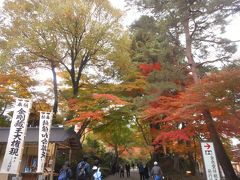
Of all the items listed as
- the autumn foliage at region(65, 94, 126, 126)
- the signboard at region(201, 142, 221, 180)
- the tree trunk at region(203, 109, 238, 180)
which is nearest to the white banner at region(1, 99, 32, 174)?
the autumn foliage at region(65, 94, 126, 126)

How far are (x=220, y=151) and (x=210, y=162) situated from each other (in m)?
5.26

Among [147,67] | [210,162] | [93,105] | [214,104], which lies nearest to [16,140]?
[93,105]

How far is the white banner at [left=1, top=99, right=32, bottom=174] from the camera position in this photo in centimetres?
936

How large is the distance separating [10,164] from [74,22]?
9.49 meters

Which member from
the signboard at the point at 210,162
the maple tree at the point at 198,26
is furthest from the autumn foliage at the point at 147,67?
the signboard at the point at 210,162

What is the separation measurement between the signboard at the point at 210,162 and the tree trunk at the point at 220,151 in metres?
4.87

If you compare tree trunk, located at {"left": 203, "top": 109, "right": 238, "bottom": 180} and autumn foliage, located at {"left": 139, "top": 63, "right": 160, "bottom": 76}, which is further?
autumn foliage, located at {"left": 139, "top": 63, "right": 160, "bottom": 76}

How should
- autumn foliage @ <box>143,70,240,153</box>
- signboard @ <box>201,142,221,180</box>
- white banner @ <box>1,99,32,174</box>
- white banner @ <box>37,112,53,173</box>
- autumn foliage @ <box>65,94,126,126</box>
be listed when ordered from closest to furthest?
signboard @ <box>201,142,221,180</box>
white banner @ <box>1,99,32,174</box>
autumn foliage @ <box>143,70,240,153</box>
white banner @ <box>37,112,53,173</box>
autumn foliage @ <box>65,94,126,126</box>

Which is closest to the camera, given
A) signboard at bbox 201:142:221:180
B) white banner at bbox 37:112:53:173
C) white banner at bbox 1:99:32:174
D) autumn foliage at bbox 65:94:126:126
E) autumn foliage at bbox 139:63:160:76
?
signboard at bbox 201:142:221:180

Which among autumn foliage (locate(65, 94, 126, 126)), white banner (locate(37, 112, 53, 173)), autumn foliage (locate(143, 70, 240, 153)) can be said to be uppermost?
autumn foliage (locate(65, 94, 126, 126))

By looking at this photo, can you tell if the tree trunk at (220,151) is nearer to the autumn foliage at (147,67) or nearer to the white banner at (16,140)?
the autumn foliage at (147,67)

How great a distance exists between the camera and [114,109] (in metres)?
15.9

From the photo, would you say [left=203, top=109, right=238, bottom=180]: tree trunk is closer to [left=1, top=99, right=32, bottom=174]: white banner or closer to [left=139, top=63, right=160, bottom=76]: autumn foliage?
[left=139, top=63, right=160, bottom=76]: autumn foliage

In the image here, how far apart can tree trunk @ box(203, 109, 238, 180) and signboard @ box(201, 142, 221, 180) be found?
487 cm
